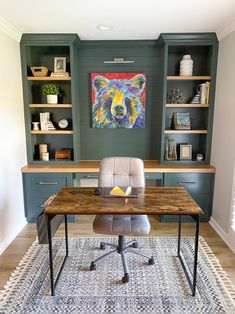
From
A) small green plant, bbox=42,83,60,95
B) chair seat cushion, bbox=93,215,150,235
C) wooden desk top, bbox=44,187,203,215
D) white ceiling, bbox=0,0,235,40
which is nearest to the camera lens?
wooden desk top, bbox=44,187,203,215

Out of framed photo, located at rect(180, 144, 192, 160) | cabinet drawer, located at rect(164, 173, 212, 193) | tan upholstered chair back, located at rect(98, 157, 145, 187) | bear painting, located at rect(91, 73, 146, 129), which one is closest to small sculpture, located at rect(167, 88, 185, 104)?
bear painting, located at rect(91, 73, 146, 129)

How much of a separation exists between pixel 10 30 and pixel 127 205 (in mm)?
2390

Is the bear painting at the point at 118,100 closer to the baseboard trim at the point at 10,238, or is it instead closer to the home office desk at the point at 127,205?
the home office desk at the point at 127,205

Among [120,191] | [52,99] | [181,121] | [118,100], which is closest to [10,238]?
[120,191]

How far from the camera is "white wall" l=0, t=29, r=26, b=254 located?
8.25ft

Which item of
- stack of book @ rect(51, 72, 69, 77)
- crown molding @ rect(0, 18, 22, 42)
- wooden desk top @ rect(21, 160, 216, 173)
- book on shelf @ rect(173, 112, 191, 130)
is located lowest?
wooden desk top @ rect(21, 160, 216, 173)

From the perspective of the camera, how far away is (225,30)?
264 centimetres

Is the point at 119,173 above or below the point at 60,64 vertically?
below

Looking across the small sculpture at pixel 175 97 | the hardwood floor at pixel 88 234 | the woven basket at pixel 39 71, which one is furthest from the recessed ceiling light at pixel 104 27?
the hardwood floor at pixel 88 234

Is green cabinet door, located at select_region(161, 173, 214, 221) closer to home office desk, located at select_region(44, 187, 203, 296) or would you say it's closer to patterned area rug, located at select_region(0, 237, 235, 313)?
patterned area rug, located at select_region(0, 237, 235, 313)

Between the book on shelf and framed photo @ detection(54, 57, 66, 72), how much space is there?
1.65m

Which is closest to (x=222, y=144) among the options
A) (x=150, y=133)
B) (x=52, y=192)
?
(x=150, y=133)

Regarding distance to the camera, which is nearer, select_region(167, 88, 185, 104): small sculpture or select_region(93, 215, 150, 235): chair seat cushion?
select_region(93, 215, 150, 235): chair seat cushion

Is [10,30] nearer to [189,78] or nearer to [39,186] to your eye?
[39,186]
